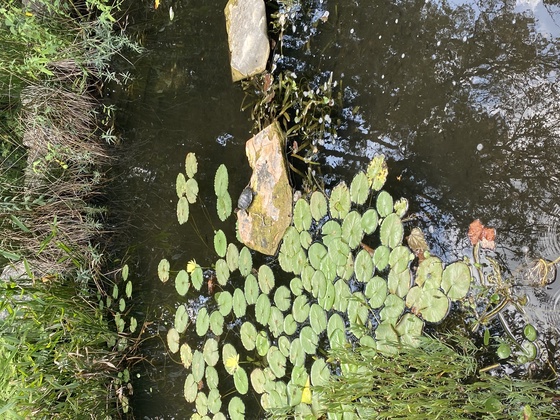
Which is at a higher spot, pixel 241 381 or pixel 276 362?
pixel 276 362

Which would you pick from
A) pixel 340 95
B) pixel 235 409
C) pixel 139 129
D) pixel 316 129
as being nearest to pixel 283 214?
pixel 316 129

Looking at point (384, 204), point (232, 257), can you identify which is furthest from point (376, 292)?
point (232, 257)

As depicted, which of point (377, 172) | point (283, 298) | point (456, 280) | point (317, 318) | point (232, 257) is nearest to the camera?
point (456, 280)

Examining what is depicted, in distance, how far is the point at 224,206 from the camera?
252 centimetres

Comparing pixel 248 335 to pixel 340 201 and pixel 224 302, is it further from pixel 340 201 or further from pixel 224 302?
pixel 340 201

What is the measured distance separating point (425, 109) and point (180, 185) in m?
1.38

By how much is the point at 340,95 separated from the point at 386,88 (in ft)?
0.66

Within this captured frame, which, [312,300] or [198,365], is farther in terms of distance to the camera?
[198,365]

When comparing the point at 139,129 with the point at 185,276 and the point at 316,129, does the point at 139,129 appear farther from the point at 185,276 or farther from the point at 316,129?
the point at 316,129

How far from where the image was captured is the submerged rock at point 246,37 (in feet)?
7.55

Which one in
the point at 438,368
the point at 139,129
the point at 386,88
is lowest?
the point at 139,129

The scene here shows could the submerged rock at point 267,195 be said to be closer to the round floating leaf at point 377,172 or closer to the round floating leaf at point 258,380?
the round floating leaf at point 377,172

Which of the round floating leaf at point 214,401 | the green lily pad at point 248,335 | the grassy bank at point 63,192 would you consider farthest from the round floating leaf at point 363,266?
the grassy bank at point 63,192

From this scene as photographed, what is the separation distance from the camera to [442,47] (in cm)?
189
